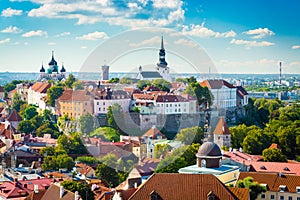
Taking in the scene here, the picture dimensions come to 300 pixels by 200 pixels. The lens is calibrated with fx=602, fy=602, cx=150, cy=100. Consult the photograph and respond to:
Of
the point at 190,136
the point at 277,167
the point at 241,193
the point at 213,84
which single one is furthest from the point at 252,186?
the point at 213,84

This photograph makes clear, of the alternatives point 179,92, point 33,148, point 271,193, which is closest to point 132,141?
point 33,148

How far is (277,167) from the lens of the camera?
22.9m

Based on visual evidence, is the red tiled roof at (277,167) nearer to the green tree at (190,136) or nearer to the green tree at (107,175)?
the green tree at (107,175)

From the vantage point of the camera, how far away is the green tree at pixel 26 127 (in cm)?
3756

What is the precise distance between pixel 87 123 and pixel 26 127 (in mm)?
5308

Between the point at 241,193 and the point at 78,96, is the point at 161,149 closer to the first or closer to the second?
the point at 78,96

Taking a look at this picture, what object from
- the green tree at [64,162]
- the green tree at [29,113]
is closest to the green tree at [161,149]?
the green tree at [64,162]

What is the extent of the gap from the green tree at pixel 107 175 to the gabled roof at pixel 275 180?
6033mm

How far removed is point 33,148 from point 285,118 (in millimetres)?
17430

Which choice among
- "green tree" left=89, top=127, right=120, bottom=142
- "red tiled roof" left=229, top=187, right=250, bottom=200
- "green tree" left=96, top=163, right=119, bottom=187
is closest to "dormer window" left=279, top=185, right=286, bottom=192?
"red tiled roof" left=229, top=187, right=250, bottom=200

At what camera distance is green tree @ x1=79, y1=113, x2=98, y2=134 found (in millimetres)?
33812

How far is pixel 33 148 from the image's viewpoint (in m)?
30.7

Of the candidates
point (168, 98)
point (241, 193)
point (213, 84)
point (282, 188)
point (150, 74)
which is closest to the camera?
point (241, 193)

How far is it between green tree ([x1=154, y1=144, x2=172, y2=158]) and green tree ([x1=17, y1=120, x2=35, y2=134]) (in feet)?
40.7
